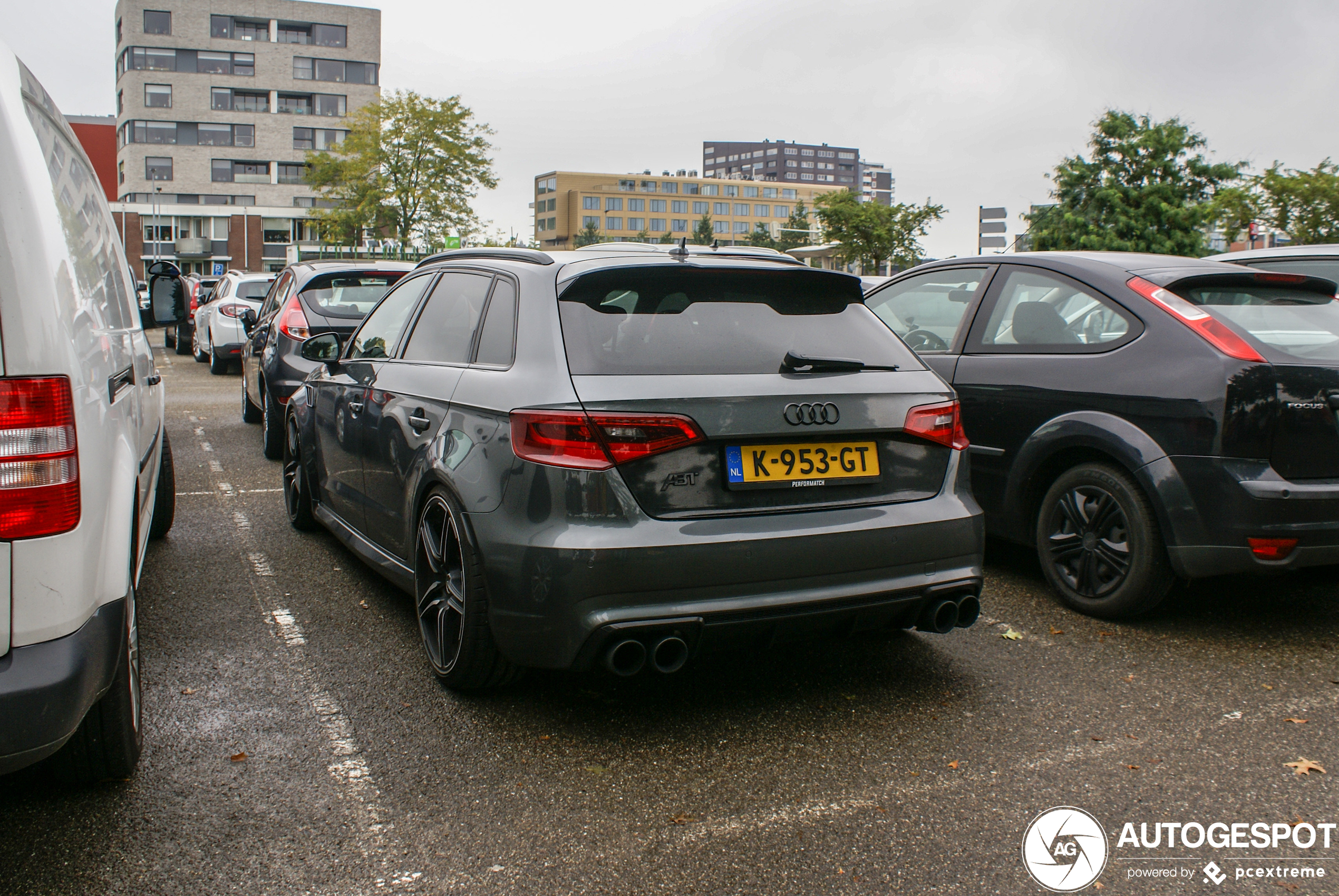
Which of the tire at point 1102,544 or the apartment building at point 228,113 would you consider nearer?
the tire at point 1102,544

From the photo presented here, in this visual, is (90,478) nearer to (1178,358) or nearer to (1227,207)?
(1178,358)

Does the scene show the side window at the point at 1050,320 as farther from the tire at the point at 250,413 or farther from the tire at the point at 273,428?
the tire at the point at 250,413

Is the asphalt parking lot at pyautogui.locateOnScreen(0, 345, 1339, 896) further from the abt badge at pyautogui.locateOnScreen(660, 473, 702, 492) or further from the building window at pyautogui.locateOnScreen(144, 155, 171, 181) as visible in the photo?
the building window at pyautogui.locateOnScreen(144, 155, 171, 181)

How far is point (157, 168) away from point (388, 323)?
86589 mm

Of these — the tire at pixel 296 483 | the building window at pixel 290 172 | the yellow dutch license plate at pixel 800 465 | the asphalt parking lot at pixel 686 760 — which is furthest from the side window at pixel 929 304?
the building window at pixel 290 172

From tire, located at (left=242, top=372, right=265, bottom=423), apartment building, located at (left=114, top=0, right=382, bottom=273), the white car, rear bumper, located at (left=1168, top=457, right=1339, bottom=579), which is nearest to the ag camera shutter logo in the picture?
rear bumper, located at (left=1168, top=457, right=1339, bottom=579)

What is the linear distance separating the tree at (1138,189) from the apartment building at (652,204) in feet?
385

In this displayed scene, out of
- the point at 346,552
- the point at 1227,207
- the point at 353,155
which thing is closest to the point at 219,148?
the point at 353,155

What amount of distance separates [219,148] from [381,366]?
284ft

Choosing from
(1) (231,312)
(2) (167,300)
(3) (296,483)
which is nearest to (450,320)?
(2) (167,300)

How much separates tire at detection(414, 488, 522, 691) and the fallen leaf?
2.42 meters

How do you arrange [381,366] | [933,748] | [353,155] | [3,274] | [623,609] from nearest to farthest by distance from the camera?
[3,274] → [623,609] → [933,748] → [381,366] → [353,155]

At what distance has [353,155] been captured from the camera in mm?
53156

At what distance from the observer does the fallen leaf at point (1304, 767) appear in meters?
3.23
